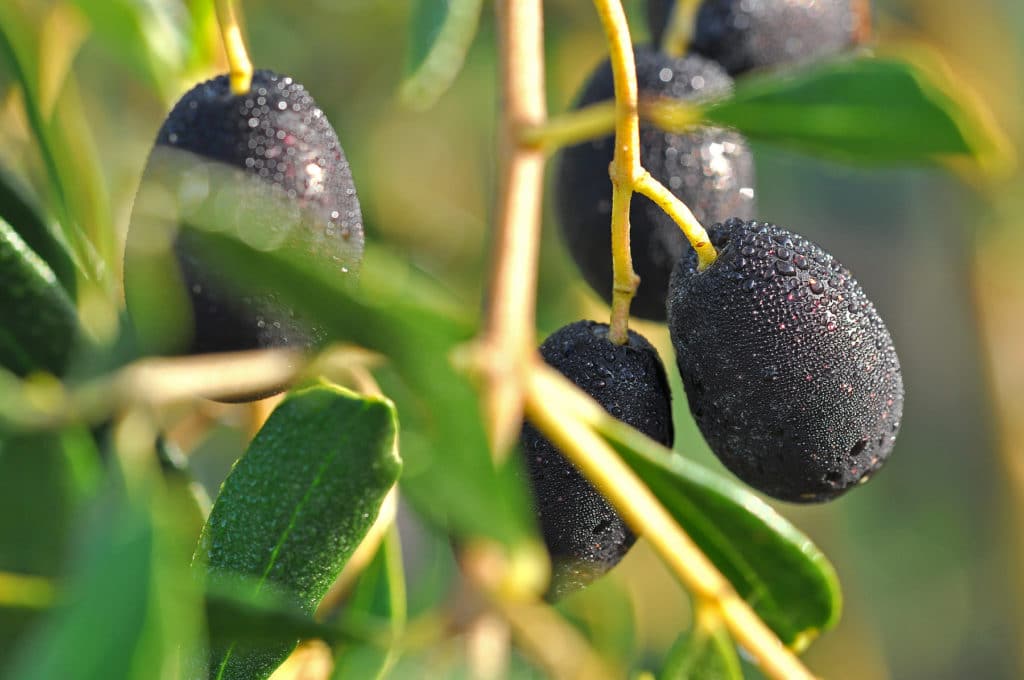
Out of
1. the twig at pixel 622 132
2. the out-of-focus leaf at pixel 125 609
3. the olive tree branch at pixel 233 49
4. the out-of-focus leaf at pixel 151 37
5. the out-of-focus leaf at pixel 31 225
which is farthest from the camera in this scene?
the out-of-focus leaf at pixel 151 37

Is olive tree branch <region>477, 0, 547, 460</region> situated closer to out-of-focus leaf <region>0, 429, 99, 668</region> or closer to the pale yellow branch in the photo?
the pale yellow branch

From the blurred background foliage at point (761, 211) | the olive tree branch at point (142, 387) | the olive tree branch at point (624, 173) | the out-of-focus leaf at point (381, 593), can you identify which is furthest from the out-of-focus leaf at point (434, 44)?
the out-of-focus leaf at point (381, 593)

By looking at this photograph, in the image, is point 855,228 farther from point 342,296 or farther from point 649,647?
point 342,296

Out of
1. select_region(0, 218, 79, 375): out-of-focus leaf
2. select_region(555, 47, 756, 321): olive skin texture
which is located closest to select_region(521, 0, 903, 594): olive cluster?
select_region(555, 47, 756, 321): olive skin texture

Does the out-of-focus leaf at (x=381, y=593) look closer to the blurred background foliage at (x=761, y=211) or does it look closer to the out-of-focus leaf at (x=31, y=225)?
the blurred background foliage at (x=761, y=211)

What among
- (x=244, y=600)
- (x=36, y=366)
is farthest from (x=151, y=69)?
(x=244, y=600)

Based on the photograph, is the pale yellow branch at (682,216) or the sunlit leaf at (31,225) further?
the sunlit leaf at (31,225)
